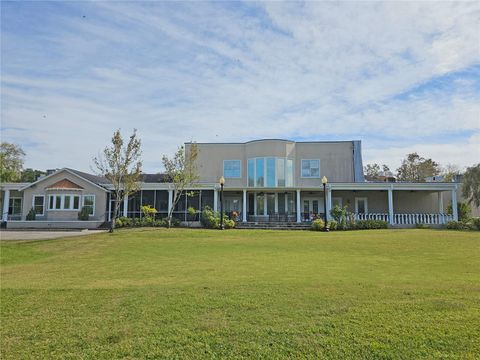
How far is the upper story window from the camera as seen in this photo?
95.8 ft

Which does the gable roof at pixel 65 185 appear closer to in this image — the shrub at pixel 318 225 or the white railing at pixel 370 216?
the shrub at pixel 318 225

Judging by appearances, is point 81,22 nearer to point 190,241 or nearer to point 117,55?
point 117,55

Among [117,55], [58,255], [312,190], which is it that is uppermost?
[117,55]

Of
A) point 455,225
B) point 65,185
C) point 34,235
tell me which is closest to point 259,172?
point 455,225

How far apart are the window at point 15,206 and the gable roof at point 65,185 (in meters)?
5.50

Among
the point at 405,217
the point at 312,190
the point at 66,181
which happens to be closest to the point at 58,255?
the point at 66,181

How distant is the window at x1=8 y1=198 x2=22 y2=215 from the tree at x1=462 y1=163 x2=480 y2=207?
1468 inches

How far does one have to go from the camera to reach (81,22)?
1208cm

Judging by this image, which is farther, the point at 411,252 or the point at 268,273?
the point at 411,252

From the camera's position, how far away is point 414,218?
26672 mm

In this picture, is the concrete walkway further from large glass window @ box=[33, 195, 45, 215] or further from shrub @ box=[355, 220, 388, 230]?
shrub @ box=[355, 220, 388, 230]

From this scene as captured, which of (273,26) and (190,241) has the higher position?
(273,26)

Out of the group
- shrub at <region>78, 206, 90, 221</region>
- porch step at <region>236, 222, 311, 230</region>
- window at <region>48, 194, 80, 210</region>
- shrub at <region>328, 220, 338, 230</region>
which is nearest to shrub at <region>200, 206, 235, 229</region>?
porch step at <region>236, 222, 311, 230</region>

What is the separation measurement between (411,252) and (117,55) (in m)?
13.1
